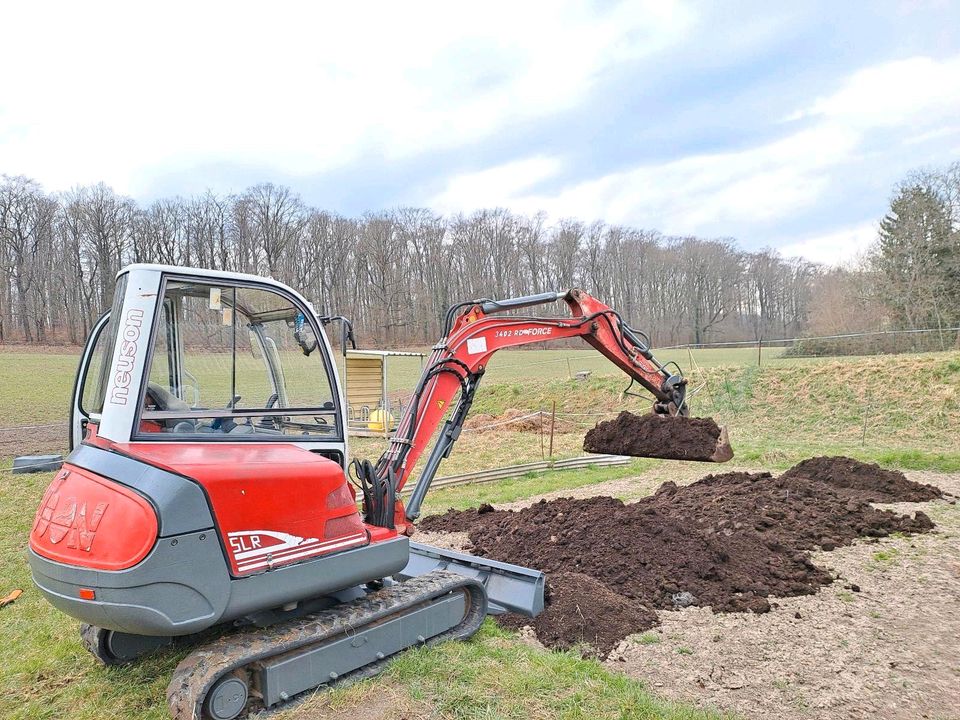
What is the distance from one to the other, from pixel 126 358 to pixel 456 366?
2.72 m

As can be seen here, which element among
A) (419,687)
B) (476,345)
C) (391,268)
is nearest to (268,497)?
(419,687)

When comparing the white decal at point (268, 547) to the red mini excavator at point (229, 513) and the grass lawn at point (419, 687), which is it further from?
the grass lawn at point (419, 687)

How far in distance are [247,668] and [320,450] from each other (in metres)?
1.37

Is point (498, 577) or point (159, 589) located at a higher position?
point (159, 589)

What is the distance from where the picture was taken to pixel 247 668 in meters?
3.73

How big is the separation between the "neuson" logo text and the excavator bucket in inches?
222

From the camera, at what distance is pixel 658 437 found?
302 inches

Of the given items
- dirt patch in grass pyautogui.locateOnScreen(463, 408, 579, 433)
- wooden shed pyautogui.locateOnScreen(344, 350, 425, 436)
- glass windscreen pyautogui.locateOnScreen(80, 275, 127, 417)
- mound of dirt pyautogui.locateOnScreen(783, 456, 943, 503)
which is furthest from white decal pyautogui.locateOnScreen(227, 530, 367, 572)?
wooden shed pyautogui.locateOnScreen(344, 350, 425, 436)

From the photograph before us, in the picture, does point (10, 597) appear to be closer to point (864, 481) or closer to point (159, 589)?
point (159, 589)

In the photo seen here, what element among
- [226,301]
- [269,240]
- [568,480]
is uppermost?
[269,240]

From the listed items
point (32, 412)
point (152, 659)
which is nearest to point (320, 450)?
point (152, 659)

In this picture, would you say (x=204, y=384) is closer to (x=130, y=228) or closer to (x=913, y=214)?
(x=913, y=214)

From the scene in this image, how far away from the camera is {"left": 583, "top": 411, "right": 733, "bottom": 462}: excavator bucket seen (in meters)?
7.37

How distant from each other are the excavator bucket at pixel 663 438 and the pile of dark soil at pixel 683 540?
2.34ft
